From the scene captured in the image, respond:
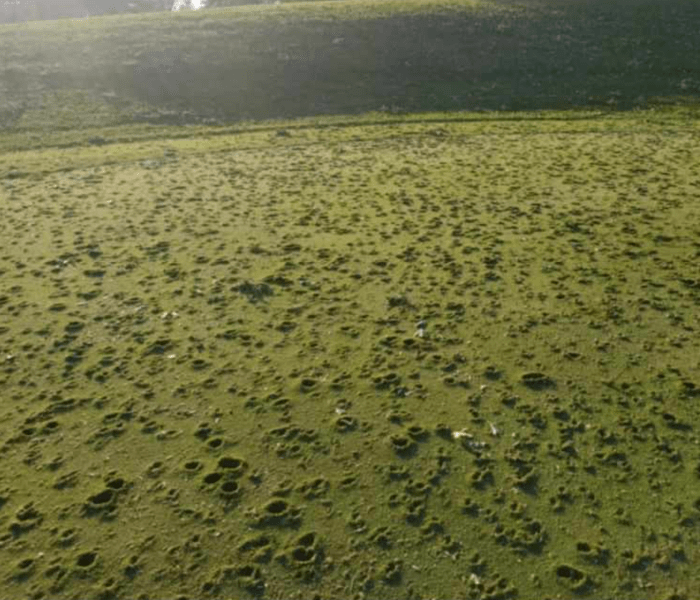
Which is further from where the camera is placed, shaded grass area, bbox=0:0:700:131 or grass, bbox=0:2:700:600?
shaded grass area, bbox=0:0:700:131

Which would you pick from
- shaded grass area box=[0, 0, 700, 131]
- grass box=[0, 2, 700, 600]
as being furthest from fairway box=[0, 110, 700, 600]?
shaded grass area box=[0, 0, 700, 131]

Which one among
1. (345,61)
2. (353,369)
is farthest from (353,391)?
(345,61)

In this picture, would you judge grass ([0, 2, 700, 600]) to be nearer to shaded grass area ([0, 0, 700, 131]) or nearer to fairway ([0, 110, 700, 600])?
fairway ([0, 110, 700, 600])

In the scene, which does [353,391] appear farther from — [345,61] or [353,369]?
[345,61]

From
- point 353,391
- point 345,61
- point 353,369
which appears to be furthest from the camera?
point 345,61

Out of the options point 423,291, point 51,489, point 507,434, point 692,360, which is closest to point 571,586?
point 507,434

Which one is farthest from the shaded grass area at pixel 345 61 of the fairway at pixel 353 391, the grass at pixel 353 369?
the fairway at pixel 353 391
